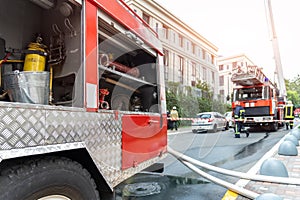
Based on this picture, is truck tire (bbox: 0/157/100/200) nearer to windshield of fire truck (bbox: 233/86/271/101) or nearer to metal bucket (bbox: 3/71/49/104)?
metal bucket (bbox: 3/71/49/104)

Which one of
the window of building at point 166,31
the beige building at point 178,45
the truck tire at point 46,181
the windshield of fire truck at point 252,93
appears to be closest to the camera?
the truck tire at point 46,181

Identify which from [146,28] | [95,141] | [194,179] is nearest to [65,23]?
[95,141]

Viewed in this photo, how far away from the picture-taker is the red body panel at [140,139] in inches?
105

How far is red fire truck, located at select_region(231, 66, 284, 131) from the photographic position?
488 inches

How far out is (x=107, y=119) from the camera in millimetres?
2330

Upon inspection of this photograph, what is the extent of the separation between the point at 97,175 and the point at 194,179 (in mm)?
2698

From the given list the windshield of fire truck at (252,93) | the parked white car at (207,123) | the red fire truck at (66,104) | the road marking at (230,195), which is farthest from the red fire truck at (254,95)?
the red fire truck at (66,104)

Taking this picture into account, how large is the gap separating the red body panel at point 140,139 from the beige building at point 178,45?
17244mm

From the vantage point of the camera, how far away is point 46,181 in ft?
5.16

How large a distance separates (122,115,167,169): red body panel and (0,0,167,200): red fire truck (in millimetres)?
12

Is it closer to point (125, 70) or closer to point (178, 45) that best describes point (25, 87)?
point (125, 70)

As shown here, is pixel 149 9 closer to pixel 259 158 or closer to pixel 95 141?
pixel 259 158

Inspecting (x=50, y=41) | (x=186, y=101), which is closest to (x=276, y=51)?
(x=186, y=101)

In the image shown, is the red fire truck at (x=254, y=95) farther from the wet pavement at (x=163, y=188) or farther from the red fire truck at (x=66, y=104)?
the red fire truck at (x=66, y=104)
